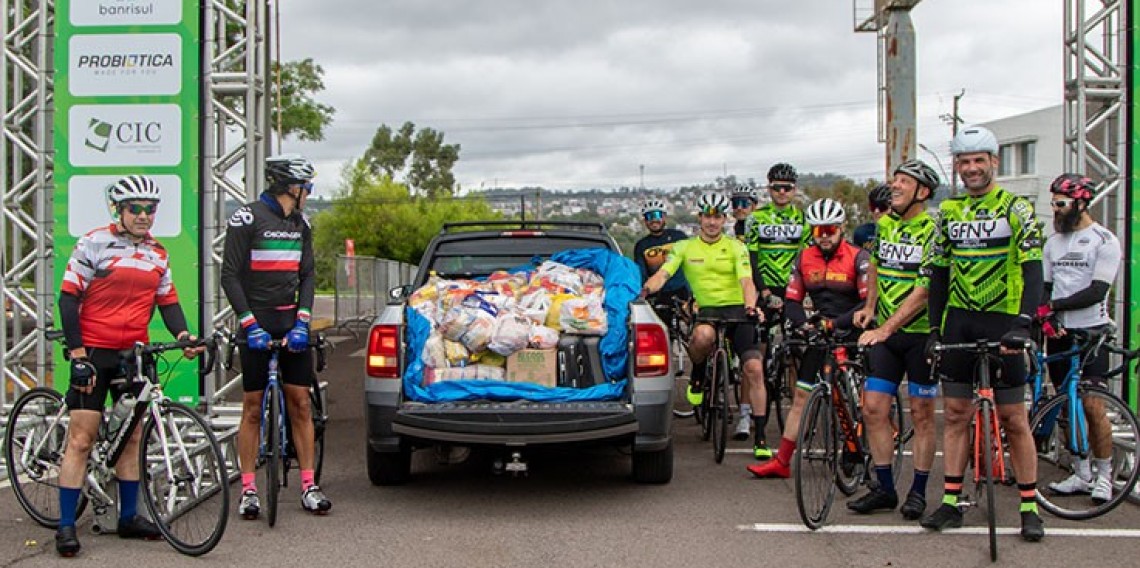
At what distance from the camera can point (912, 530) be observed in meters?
6.36

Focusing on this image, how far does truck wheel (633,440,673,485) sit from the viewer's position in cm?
738

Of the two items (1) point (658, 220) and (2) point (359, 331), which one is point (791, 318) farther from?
(2) point (359, 331)

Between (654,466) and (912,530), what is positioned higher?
(654,466)

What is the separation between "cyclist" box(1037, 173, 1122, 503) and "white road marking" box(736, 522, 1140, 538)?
62 centimetres

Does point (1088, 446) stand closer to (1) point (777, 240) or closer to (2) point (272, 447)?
(1) point (777, 240)

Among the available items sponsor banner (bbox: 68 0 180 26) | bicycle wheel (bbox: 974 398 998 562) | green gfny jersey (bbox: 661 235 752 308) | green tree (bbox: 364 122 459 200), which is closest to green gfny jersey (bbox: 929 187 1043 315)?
bicycle wheel (bbox: 974 398 998 562)

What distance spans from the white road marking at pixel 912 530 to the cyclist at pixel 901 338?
9.6 inches

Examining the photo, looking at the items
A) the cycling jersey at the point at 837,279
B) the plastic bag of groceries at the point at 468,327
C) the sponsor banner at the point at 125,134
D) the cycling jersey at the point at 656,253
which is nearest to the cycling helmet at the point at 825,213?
the cycling jersey at the point at 837,279

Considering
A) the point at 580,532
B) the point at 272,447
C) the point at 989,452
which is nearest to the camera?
the point at 989,452

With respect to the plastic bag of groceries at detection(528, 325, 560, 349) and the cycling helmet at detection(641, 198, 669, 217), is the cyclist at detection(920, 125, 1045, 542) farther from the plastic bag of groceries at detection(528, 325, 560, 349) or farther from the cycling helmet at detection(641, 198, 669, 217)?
the cycling helmet at detection(641, 198, 669, 217)

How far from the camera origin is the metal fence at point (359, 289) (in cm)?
2570

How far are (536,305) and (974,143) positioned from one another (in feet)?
9.65

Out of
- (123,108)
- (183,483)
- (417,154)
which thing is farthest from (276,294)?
(417,154)

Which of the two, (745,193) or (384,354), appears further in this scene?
(745,193)
